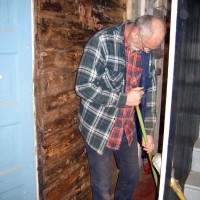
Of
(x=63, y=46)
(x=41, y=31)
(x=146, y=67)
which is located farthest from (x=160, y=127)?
(x=41, y=31)

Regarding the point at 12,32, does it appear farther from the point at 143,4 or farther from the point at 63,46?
the point at 143,4

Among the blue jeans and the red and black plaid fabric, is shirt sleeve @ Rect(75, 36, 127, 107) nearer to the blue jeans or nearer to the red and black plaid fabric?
the red and black plaid fabric

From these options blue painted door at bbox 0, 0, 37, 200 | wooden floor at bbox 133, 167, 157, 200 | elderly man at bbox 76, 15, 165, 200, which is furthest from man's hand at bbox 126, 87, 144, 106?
wooden floor at bbox 133, 167, 157, 200

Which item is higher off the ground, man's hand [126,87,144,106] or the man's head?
the man's head

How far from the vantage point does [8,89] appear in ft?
5.38

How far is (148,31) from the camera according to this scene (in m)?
1.60

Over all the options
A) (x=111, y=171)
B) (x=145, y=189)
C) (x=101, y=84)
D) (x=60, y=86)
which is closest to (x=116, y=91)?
(x=101, y=84)

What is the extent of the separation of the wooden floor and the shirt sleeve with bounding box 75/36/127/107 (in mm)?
1459

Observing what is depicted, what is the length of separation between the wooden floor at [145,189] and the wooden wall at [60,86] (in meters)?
0.79

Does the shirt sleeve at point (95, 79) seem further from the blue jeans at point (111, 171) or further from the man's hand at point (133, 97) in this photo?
the blue jeans at point (111, 171)

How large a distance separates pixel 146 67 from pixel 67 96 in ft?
2.09

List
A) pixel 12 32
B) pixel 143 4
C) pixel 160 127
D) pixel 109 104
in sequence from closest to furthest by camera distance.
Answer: pixel 12 32 → pixel 109 104 → pixel 143 4 → pixel 160 127

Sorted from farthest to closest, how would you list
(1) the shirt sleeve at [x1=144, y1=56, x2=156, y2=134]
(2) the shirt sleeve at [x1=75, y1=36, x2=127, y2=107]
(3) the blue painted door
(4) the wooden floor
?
(4) the wooden floor → (1) the shirt sleeve at [x1=144, y1=56, x2=156, y2=134] → (2) the shirt sleeve at [x1=75, y1=36, x2=127, y2=107] → (3) the blue painted door

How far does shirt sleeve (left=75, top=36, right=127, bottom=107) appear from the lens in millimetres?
1691
